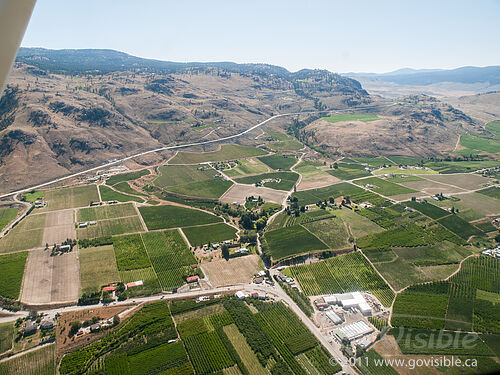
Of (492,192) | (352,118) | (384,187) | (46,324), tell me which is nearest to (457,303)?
(384,187)

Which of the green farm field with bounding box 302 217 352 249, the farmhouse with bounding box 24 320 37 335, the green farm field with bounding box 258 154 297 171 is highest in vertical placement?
the green farm field with bounding box 258 154 297 171

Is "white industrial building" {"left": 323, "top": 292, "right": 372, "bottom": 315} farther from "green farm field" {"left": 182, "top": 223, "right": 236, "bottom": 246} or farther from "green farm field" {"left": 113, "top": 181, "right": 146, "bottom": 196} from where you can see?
"green farm field" {"left": 113, "top": 181, "right": 146, "bottom": 196}

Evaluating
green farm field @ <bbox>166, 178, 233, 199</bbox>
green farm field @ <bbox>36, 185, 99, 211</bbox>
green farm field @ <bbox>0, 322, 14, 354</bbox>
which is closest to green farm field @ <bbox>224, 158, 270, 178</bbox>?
green farm field @ <bbox>166, 178, 233, 199</bbox>

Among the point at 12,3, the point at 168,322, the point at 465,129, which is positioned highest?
the point at 12,3

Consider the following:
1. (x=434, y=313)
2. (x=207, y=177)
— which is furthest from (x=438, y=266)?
(x=207, y=177)

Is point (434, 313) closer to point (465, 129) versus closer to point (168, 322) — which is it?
point (168, 322)

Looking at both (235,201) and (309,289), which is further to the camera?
(235,201)

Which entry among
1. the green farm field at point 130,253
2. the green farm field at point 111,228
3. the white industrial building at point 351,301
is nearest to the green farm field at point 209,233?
the green farm field at point 130,253
